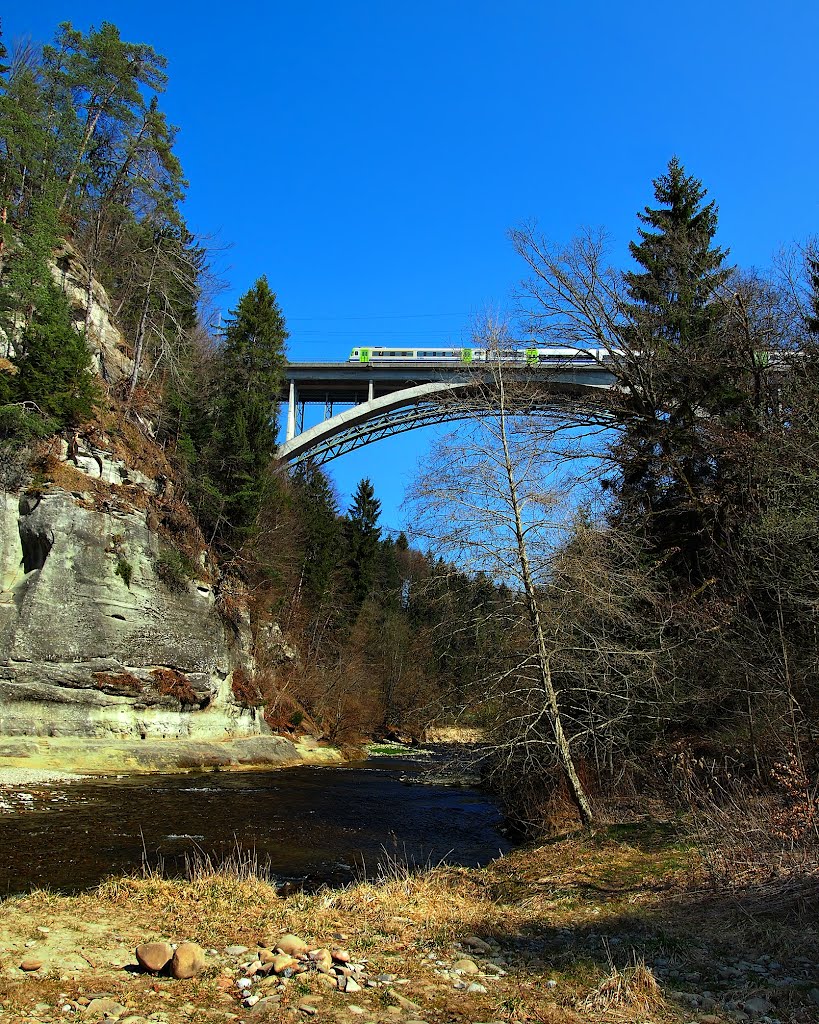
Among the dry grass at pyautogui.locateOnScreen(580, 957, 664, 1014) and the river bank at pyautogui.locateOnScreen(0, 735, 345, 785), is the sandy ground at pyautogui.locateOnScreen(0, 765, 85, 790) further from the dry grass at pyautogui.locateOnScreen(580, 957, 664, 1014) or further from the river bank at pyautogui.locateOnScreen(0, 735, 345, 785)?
the dry grass at pyautogui.locateOnScreen(580, 957, 664, 1014)

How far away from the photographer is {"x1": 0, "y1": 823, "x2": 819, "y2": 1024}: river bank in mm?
3627

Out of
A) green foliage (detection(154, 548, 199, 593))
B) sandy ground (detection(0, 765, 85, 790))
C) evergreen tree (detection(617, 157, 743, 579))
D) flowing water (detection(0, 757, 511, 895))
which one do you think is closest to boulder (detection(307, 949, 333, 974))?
flowing water (detection(0, 757, 511, 895))

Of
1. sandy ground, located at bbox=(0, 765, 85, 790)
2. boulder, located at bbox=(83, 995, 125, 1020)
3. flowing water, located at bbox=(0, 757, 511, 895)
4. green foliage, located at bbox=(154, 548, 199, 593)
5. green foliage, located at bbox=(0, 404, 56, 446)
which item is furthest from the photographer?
green foliage, located at bbox=(154, 548, 199, 593)

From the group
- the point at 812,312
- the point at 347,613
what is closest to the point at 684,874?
the point at 812,312

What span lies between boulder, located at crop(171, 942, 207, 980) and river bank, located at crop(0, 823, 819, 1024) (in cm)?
7

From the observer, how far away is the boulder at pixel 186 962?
3910mm

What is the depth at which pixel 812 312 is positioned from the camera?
1292 cm

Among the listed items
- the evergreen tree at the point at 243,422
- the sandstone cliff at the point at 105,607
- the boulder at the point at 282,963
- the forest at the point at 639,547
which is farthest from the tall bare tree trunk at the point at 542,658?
the evergreen tree at the point at 243,422

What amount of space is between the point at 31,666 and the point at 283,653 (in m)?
15.2

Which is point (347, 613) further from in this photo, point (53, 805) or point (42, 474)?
point (53, 805)

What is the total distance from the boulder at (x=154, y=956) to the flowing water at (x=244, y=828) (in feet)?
9.19

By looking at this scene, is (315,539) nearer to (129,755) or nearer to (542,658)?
(129,755)

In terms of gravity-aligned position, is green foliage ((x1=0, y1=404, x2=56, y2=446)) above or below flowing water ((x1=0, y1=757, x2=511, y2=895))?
above

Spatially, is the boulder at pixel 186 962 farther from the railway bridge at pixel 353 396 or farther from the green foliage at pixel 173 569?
the railway bridge at pixel 353 396
